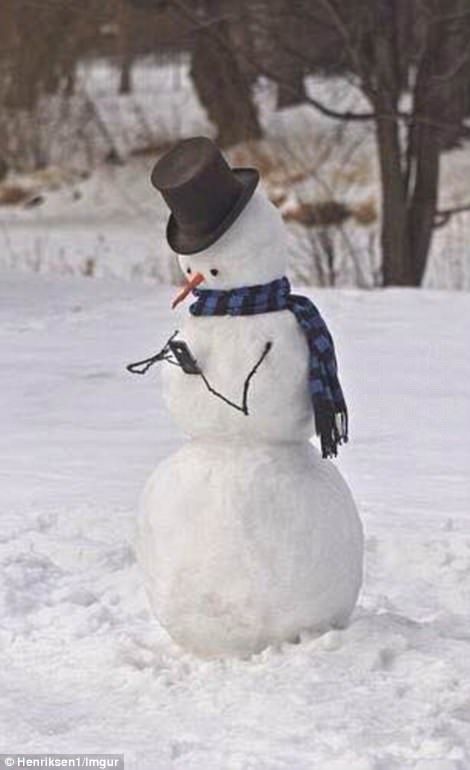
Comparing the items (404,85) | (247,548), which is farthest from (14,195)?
(247,548)

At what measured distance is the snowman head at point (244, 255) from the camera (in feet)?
13.9

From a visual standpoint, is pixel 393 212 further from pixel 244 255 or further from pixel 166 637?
pixel 244 255

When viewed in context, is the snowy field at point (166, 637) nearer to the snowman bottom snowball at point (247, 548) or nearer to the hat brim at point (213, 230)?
the snowman bottom snowball at point (247, 548)

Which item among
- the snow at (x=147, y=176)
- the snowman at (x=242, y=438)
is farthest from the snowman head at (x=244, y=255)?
the snow at (x=147, y=176)

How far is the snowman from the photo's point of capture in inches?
165

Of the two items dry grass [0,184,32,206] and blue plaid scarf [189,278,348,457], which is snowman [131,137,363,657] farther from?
dry grass [0,184,32,206]

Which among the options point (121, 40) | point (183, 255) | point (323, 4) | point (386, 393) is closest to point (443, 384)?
point (386, 393)

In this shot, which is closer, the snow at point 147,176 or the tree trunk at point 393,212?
the tree trunk at point 393,212

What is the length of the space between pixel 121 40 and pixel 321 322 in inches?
499

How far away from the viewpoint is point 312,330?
13.9ft

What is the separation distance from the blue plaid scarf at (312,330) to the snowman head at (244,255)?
26 millimetres

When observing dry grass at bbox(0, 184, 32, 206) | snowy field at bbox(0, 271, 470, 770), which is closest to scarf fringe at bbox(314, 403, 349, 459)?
snowy field at bbox(0, 271, 470, 770)

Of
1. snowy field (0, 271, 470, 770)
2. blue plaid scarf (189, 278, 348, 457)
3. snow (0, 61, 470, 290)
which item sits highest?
blue plaid scarf (189, 278, 348, 457)

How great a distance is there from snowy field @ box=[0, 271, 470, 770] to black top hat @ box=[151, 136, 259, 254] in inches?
40.2
